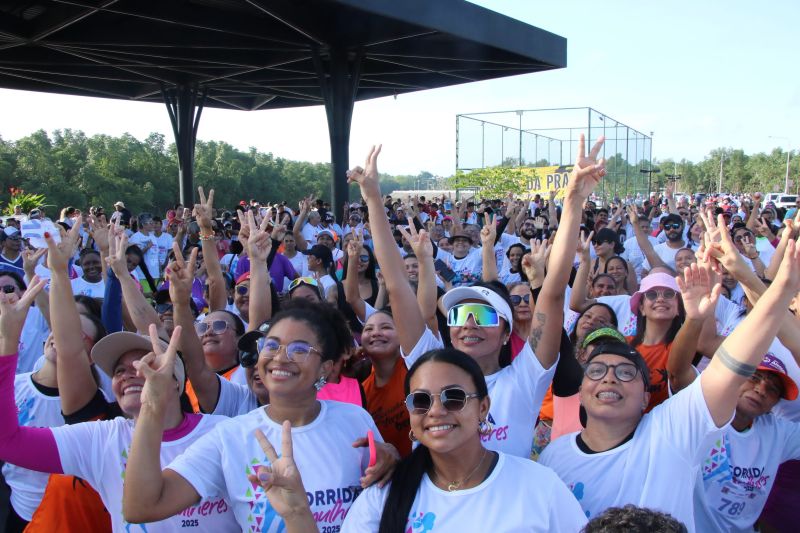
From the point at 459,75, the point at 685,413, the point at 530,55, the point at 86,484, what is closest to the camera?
the point at 685,413

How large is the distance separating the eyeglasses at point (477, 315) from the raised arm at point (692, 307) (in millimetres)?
848

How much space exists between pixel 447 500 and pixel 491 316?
1110 mm

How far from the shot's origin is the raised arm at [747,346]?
2354mm

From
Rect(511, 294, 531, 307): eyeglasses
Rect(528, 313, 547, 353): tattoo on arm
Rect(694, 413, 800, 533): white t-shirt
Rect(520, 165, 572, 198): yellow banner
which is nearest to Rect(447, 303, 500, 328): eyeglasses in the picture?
Rect(528, 313, 547, 353): tattoo on arm

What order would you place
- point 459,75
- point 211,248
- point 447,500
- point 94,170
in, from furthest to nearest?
point 94,170 → point 459,75 → point 211,248 → point 447,500

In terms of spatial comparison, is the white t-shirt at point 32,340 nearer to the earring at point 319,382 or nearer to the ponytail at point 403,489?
the earring at point 319,382

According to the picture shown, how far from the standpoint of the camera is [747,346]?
2355 mm

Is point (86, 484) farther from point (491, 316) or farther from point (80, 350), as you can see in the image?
point (491, 316)

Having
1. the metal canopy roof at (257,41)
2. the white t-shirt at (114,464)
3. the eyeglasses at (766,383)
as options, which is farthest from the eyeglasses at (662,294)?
the metal canopy roof at (257,41)

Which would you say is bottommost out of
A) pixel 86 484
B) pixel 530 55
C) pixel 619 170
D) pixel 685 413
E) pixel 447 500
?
pixel 86 484

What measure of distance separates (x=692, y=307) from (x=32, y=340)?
14.7 feet

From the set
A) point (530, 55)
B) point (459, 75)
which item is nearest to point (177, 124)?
point (459, 75)

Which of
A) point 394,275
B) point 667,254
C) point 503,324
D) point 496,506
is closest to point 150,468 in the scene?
point 496,506

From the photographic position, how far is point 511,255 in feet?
25.7
